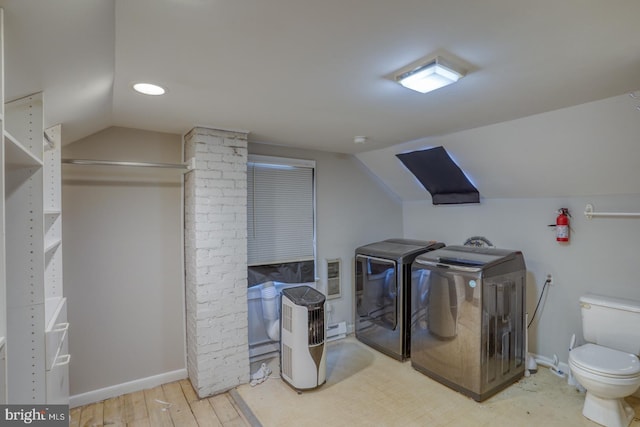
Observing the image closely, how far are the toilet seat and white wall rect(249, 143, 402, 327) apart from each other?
2281 mm

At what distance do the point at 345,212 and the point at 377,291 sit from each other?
1038 millimetres

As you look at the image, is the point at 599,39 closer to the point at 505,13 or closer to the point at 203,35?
the point at 505,13

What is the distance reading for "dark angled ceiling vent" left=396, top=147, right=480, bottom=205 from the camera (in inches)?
136

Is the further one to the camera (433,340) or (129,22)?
(433,340)

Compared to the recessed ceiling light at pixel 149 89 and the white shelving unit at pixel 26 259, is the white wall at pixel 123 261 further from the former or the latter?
the white shelving unit at pixel 26 259

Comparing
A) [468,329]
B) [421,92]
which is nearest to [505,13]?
[421,92]

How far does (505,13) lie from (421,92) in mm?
751

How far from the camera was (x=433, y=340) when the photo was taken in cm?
297

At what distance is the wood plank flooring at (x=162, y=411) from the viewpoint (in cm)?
238

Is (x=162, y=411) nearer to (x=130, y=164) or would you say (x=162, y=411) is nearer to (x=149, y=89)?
(x=130, y=164)

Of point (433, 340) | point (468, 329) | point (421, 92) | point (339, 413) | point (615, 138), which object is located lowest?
point (339, 413)

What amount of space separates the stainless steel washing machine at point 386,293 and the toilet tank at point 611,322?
1.34 metres

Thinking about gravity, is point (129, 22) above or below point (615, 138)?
above

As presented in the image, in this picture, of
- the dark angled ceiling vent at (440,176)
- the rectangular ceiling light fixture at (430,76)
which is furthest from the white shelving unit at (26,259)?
the dark angled ceiling vent at (440,176)
